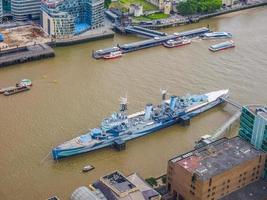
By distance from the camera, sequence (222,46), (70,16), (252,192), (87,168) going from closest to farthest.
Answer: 1. (252,192)
2. (87,168)
3. (222,46)
4. (70,16)

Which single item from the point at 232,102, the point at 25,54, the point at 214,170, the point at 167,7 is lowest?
the point at 232,102

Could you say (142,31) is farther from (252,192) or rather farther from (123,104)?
(252,192)

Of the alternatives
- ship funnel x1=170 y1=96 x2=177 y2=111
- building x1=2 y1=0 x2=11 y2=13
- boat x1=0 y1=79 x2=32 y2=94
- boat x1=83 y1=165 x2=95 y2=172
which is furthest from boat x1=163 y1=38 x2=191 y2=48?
boat x1=83 y1=165 x2=95 y2=172

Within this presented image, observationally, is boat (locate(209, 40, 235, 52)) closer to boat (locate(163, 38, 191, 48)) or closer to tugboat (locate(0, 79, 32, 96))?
boat (locate(163, 38, 191, 48))

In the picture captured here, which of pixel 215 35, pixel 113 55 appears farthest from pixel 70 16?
pixel 215 35

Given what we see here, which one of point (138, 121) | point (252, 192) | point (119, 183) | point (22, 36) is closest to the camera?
point (119, 183)

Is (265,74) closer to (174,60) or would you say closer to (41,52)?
(174,60)

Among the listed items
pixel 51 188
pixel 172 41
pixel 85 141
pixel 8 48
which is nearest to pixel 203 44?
pixel 172 41
